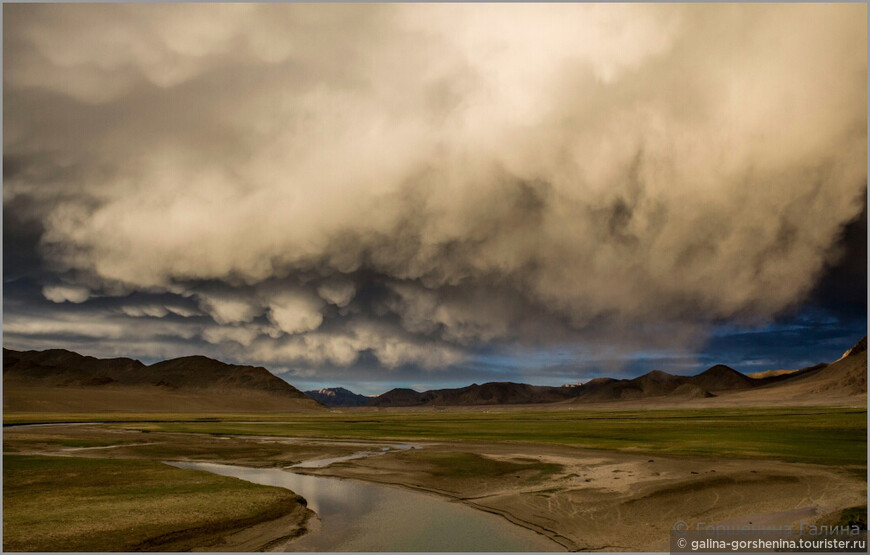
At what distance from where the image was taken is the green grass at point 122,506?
835 inches

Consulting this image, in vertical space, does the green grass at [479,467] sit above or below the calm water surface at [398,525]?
below

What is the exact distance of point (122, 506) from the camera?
26406 mm

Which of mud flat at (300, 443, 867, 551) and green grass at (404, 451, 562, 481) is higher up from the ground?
mud flat at (300, 443, 867, 551)

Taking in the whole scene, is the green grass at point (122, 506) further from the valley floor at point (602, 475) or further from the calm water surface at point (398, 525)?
the calm water surface at point (398, 525)

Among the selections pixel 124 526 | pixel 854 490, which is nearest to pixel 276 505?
pixel 124 526

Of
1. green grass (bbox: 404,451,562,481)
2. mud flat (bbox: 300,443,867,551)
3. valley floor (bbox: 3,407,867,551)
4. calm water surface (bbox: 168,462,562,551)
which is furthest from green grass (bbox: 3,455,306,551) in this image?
green grass (bbox: 404,451,562,481)

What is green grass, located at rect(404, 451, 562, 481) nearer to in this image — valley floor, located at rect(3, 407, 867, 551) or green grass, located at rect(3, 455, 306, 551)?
valley floor, located at rect(3, 407, 867, 551)

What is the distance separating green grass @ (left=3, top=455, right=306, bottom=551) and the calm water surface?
323 centimetres

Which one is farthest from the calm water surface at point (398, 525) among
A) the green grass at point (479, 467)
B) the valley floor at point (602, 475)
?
the green grass at point (479, 467)

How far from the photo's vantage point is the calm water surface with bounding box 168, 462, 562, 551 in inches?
890

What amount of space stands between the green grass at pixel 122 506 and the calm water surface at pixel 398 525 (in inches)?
127

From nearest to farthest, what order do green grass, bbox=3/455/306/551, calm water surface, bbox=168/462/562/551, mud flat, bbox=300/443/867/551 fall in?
green grass, bbox=3/455/306/551 → calm water surface, bbox=168/462/562/551 → mud flat, bbox=300/443/867/551

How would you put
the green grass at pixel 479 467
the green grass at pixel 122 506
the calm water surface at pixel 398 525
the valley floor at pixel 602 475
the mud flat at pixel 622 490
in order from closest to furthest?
the green grass at pixel 122 506 → the calm water surface at pixel 398 525 → the mud flat at pixel 622 490 → the valley floor at pixel 602 475 → the green grass at pixel 479 467

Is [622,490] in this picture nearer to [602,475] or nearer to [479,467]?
[602,475]
